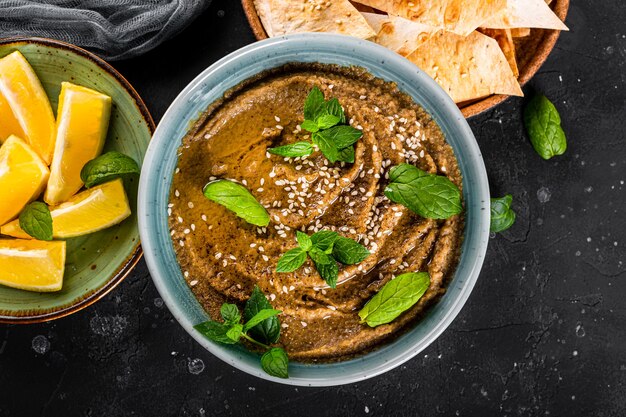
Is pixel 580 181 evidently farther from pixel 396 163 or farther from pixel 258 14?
pixel 258 14

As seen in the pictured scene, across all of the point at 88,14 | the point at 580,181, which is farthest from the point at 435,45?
the point at 88,14

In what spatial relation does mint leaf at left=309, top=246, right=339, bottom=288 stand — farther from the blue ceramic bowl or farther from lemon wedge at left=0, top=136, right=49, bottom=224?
lemon wedge at left=0, top=136, right=49, bottom=224

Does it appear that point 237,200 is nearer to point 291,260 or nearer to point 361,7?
point 291,260

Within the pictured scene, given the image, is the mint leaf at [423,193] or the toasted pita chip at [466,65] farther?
the toasted pita chip at [466,65]

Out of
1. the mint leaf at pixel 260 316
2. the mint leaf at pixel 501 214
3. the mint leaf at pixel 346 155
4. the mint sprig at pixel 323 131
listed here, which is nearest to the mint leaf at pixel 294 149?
the mint sprig at pixel 323 131

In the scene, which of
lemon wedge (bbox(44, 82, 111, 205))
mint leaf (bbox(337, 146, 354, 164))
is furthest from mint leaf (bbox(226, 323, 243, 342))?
lemon wedge (bbox(44, 82, 111, 205))

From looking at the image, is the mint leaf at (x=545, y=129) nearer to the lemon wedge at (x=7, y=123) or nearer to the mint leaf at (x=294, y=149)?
the mint leaf at (x=294, y=149)

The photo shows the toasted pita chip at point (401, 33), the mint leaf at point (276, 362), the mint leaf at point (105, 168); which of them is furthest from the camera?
the toasted pita chip at point (401, 33)
